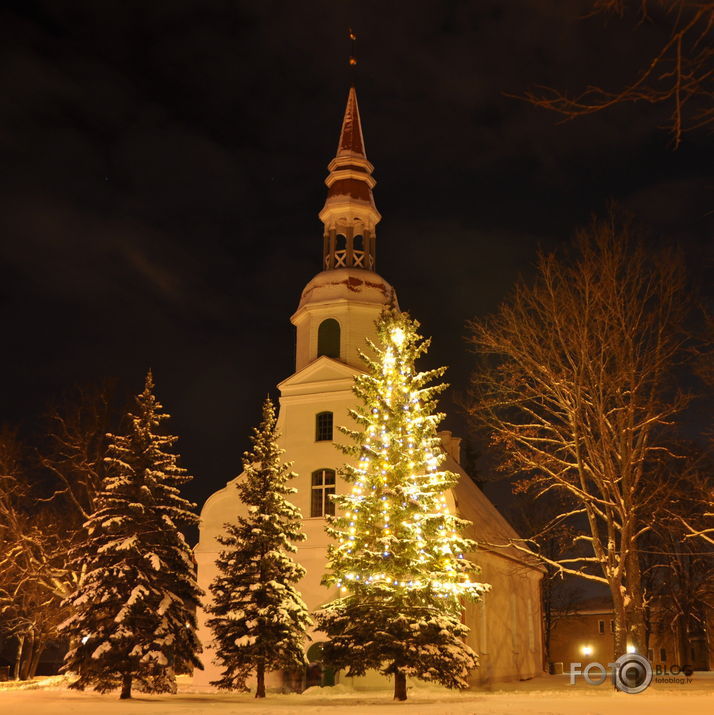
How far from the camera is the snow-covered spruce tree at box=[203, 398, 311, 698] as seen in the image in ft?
75.8

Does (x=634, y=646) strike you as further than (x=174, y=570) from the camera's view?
No

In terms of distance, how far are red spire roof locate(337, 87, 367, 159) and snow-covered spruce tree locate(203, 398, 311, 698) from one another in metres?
16.4

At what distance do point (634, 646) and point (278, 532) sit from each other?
10.2 m

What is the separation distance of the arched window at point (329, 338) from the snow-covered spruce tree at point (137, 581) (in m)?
10.0

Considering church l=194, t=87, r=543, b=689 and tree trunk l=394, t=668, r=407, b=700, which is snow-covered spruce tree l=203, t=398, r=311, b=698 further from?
tree trunk l=394, t=668, r=407, b=700

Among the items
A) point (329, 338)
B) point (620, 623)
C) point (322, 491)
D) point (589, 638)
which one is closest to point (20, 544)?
point (322, 491)

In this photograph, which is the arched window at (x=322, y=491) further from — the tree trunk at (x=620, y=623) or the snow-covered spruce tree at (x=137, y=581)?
the tree trunk at (x=620, y=623)

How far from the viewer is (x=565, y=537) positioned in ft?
77.2

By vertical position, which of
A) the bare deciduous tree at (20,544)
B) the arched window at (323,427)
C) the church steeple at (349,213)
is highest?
the church steeple at (349,213)

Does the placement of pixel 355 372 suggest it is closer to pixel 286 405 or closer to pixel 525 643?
pixel 286 405

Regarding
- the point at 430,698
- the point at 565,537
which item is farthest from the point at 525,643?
the point at 430,698

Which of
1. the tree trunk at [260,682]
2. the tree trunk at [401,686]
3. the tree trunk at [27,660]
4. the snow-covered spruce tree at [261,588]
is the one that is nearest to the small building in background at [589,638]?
the tree trunk at [27,660]

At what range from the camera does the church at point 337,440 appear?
2944 cm

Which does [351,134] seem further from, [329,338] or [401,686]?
[401,686]
